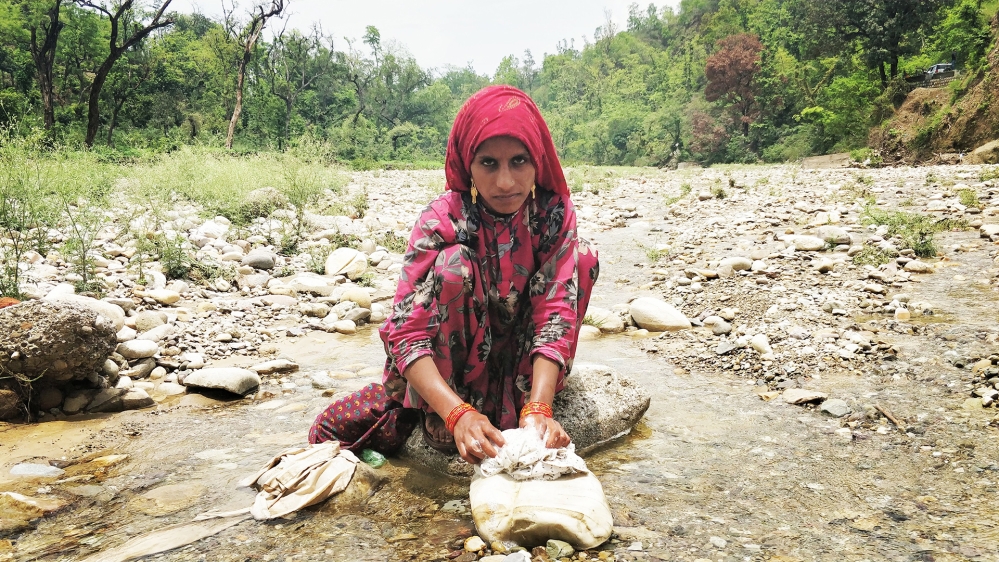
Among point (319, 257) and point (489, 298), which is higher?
point (489, 298)

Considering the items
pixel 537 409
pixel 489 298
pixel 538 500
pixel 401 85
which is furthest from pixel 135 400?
pixel 401 85

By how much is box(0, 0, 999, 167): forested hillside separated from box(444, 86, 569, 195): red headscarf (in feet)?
29.0

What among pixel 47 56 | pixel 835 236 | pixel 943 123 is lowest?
pixel 835 236

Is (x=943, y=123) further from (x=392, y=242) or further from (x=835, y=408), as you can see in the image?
(x=835, y=408)

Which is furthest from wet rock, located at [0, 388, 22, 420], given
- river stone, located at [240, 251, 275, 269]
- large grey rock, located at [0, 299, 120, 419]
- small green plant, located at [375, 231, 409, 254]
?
small green plant, located at [375, 231, 409, 254]

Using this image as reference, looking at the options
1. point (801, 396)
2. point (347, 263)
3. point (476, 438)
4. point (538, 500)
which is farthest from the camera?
point (347, 263)

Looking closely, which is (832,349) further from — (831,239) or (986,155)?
(986,155)

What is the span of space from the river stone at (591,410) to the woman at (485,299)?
4.9 inches

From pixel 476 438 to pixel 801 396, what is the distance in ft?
5.86

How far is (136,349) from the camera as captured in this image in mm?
3816

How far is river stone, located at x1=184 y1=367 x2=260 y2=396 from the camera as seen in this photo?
11.4 feet

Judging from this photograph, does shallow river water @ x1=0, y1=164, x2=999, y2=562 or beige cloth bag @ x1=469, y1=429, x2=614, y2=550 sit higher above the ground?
beige cloth bag @ x1=469, y1=429, x2=614, y2=550

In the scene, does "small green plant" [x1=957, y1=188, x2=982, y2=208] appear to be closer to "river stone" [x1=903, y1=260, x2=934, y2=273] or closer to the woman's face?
"river stone" [x1=903, y1=260, x2=934, y2=273]

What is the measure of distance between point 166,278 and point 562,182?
442cm
